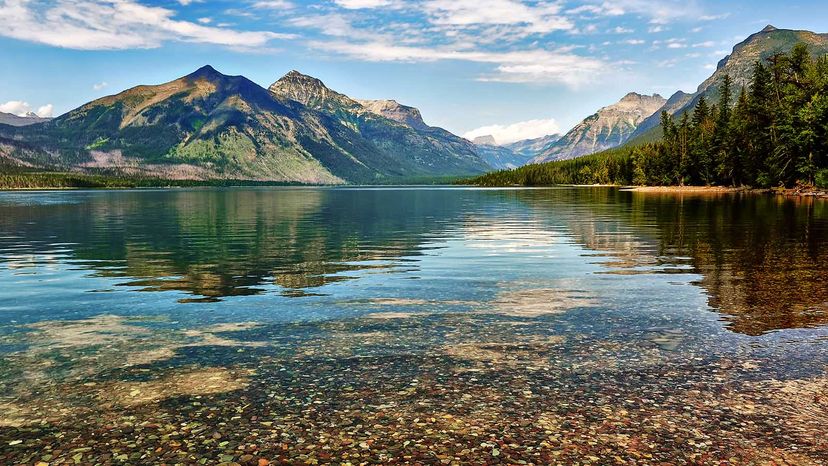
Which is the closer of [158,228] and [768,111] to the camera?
[158,228]

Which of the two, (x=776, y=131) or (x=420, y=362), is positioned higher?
(x=776, y=131)

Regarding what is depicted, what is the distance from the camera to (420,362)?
1805 cm

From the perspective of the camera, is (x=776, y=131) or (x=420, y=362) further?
(x=776, y=131)

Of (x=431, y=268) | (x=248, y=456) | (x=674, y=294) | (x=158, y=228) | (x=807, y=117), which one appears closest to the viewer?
(x=248, y=456)

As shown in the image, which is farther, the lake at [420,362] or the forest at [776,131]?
the forest at [776,131]

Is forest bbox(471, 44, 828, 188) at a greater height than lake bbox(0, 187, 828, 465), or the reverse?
forest bbox(471, 44, 828, 188)

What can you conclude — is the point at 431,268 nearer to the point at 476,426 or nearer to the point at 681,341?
the point at 681,341

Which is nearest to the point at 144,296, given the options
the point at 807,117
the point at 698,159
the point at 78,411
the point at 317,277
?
the point at 317,277

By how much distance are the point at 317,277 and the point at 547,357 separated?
20.7 m

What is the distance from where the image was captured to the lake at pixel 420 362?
12.6 metres

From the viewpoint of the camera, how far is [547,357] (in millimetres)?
18422

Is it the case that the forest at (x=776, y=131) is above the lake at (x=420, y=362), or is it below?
above

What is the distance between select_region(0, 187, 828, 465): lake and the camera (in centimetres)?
1259

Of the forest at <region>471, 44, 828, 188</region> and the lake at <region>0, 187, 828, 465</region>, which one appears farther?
the forest at <region>471, 44, 828, 188</region>
